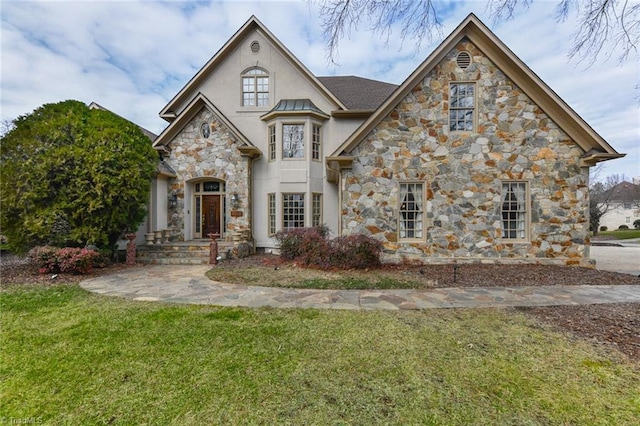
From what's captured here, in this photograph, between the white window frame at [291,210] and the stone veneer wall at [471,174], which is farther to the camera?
the white window frame at [291,210]

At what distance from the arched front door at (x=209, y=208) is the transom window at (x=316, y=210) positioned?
13.2 ft

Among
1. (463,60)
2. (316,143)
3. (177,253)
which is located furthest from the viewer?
(316,143)

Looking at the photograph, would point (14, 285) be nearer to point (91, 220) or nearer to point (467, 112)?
point (91, 220)

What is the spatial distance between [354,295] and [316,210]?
671cm

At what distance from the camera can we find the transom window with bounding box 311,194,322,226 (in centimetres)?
1199

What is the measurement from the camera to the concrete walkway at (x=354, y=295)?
5.23m

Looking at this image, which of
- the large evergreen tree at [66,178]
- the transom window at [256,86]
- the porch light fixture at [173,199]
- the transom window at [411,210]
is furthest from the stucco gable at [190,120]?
the transom window at [411,210]

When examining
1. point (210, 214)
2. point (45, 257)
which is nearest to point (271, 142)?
point (210, 214)

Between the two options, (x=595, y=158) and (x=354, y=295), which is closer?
(x=354, y=295)

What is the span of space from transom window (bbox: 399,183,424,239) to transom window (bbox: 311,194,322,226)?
13.0 ft

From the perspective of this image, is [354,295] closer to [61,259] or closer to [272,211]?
[272,211]

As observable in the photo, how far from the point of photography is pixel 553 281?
7.01m

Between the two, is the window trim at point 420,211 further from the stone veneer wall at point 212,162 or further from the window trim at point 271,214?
the stone veneer wall at point 212,162

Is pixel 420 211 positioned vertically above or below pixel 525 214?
above
